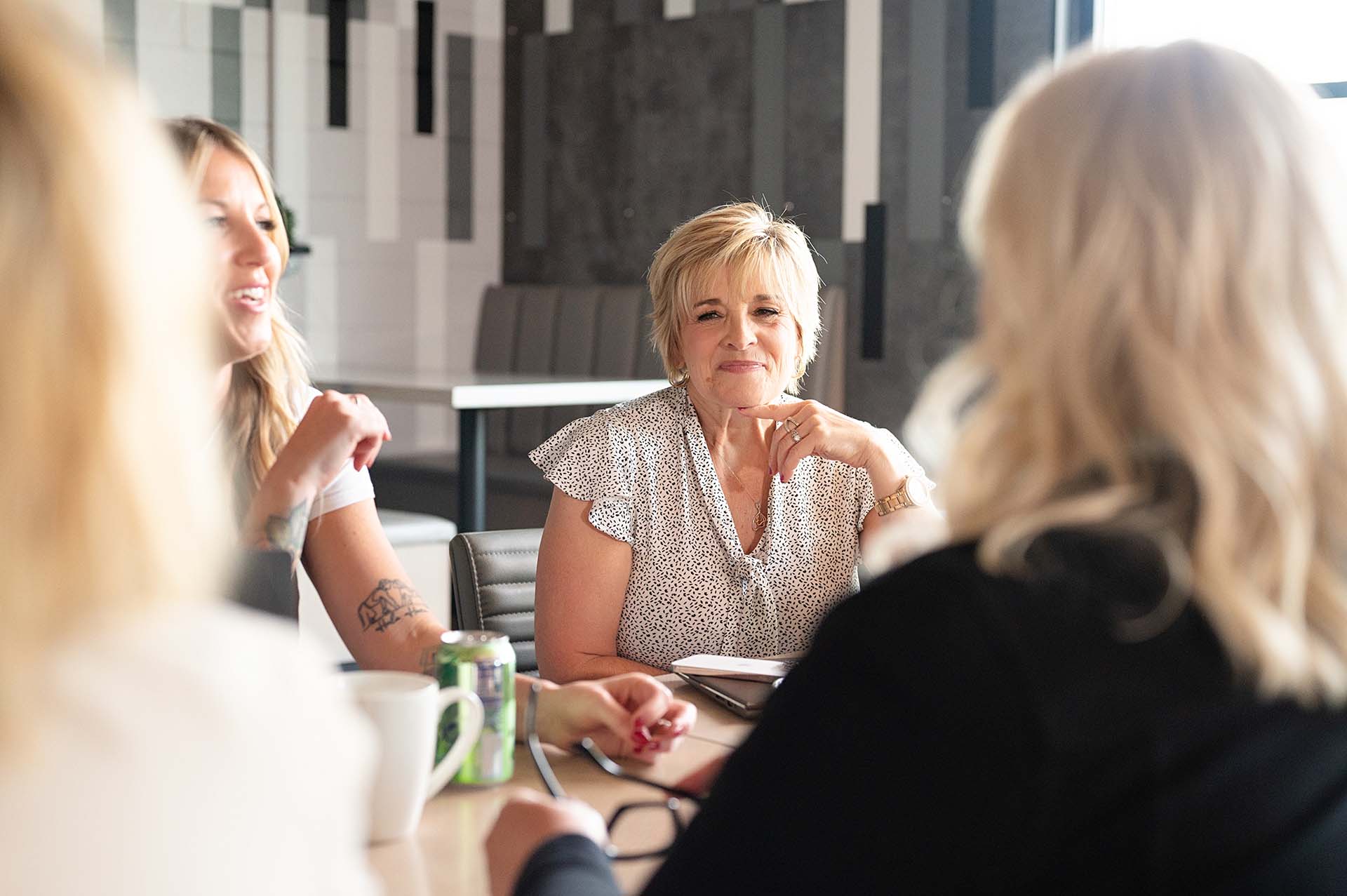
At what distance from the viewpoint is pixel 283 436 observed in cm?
200

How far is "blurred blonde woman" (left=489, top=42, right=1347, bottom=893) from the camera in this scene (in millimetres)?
775

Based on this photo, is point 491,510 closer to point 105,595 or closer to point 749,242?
point 749,242

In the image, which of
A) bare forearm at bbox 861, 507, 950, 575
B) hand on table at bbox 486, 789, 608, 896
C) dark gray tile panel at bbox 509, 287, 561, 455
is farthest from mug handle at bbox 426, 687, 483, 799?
dark gray tile panel at bbox 509, 287, 561, 455

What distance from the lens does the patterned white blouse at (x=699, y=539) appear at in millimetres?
2268

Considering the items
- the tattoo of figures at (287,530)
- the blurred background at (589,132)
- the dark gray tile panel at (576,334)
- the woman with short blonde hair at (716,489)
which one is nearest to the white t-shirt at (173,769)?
the tattoo of figures at (287,530)

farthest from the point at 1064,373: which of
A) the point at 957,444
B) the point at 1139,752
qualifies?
the point at 1139,752

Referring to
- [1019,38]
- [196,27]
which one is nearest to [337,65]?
[196,27]

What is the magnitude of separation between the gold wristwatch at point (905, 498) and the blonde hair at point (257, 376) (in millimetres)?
907

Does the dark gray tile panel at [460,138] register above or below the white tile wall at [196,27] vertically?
below

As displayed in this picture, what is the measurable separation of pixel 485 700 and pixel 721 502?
1.01 meters

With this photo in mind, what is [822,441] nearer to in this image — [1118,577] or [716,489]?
[716,489]

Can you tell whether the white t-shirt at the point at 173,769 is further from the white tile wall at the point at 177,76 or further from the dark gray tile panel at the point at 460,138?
the dark gray tile panel at the point at 460,138

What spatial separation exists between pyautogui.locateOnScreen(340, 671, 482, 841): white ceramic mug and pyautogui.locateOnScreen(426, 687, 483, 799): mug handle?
2cm

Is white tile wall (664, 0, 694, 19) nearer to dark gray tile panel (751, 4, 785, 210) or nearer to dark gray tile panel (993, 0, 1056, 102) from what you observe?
dark gray tile panel (751, 4, 785, 210)
